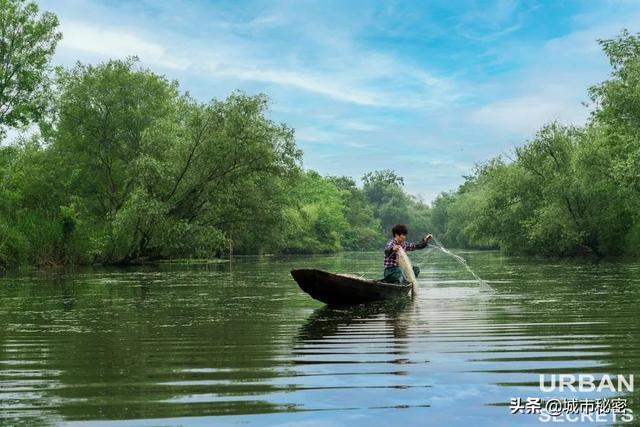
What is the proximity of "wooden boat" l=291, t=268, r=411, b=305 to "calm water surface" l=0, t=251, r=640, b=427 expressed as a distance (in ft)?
1.43

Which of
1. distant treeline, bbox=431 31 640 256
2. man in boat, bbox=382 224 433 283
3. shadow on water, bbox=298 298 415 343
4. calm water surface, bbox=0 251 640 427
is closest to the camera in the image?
calm water surface, bbox=0 251 640 427

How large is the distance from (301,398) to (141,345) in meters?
4.07

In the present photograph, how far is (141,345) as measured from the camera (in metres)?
9.32

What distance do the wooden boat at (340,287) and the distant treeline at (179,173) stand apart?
2275cm

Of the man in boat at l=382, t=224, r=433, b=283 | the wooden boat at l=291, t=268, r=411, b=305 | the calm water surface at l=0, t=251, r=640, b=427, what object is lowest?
the calm water surface at l=0, t=251, r=640, b=427

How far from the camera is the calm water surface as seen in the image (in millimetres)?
5441

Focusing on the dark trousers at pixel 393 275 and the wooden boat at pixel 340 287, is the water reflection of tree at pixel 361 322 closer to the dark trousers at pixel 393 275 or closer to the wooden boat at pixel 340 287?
the wooden boat at pixel 340 287

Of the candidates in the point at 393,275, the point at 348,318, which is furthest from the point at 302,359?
the point at 393,275

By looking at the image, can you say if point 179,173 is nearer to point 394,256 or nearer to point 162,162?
point 162,162

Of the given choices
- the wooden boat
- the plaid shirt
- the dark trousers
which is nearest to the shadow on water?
the wooden boat

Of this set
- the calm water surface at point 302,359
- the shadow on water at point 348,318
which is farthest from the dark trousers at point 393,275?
the calm water surface at point 302,359

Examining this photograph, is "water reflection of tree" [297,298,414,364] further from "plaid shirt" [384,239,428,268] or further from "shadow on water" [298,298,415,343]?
"plaid shirt" [384,239,428,268]

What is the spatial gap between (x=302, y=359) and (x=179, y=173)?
118 ft

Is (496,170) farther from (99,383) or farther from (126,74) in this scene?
(99,383)
